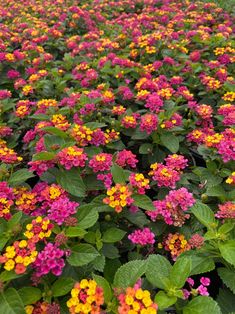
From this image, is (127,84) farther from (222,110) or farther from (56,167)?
(56,167)

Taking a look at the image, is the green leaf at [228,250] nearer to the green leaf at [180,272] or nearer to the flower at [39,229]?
the green leaf at [180,272]

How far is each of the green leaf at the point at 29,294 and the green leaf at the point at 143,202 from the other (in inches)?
22.4

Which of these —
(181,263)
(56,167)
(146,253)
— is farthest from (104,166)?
(181,263)

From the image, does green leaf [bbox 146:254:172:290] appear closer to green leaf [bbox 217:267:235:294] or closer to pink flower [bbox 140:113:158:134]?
green leaf [bbox 217:267:235:294]

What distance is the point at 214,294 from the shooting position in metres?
1.79

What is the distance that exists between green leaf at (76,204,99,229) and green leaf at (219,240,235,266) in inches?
20.8

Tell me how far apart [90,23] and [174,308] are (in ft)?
14.1

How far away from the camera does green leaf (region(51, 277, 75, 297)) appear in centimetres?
133

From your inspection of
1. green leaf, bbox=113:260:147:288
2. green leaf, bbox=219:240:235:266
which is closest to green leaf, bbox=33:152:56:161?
green leaf, bbox=113:260:147:288

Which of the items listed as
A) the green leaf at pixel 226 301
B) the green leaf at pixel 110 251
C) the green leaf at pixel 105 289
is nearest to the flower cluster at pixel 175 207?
the green leaf at pixel 110 251

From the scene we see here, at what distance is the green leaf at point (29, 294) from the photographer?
1306mm

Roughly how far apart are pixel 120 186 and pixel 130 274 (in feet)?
1.38

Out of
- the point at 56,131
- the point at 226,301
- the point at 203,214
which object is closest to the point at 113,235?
the point at 203,214

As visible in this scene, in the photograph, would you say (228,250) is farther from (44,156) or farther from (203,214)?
(44,156)
